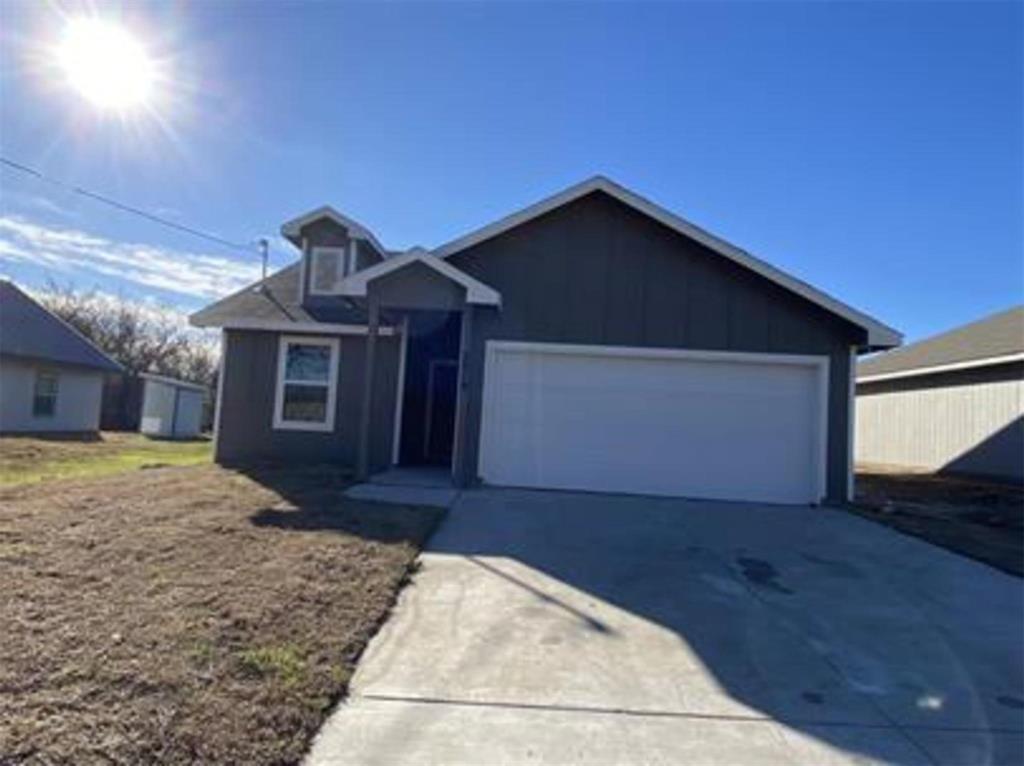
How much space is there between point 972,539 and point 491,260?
751 cm

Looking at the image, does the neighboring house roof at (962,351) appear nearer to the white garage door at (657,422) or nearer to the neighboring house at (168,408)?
the white garage door at (657,422)

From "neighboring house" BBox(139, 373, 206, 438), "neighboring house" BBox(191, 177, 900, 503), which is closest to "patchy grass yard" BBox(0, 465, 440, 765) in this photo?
"neighboring house" BBox(191, 177, 900, 503)

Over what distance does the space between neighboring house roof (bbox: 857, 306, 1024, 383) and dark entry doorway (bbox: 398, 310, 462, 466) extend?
40.5ft

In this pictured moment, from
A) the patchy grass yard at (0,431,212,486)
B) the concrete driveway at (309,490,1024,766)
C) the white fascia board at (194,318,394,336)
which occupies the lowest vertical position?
the concrete driveway at (309,490,1024,766)

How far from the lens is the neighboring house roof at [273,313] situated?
590 inches

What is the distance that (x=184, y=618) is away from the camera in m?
5.59

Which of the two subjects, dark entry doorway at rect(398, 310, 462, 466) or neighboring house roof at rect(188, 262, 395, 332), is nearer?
neighboring house roof at rect(188, 262, 395, 332)

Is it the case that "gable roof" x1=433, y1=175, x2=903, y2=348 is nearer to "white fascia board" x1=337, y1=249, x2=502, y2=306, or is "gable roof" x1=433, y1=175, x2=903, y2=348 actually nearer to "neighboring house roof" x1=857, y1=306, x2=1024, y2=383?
"white fascia board" x1=337, y1=249, x2=502, y2=306

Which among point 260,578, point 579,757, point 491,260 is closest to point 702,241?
point 491,260

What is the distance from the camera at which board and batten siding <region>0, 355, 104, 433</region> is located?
26125 mm

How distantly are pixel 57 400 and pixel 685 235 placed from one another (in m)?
23.1

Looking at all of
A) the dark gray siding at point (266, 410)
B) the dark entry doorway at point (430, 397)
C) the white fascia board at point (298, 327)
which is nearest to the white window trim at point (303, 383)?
the dark gray siding at point (266, 410)

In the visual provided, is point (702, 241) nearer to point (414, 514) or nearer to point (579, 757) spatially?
point (414, 514)

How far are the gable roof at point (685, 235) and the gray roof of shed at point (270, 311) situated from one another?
2759 millimetres
